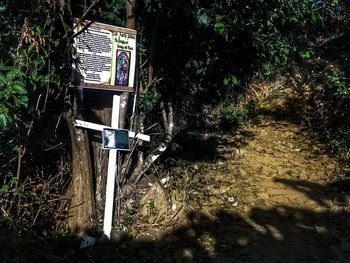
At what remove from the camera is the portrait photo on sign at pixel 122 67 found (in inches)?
174

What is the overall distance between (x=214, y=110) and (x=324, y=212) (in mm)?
3595

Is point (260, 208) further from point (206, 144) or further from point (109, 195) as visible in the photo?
point (206, 144)

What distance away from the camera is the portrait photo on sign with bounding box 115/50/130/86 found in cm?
441

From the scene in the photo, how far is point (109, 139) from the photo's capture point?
14.5 ft

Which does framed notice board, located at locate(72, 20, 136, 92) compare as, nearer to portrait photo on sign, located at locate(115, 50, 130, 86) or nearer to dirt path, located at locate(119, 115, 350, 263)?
portrait photo on sign, located at locate(115, 50, 130, 86)

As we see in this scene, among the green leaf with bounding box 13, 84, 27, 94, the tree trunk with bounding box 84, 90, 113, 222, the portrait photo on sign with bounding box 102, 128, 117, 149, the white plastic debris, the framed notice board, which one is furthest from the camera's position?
the white plastic debris

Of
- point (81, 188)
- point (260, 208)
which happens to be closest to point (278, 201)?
point (260, 208)

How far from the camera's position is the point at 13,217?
416 centimetres

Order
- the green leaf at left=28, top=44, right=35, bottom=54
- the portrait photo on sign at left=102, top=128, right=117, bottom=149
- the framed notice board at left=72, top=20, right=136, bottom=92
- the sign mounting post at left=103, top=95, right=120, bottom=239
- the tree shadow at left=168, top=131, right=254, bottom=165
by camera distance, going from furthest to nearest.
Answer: the tree shadow at left=168, top=131, right=254, bottom=165 → the sign mounting post at left=103, top=95, right=120, bottom=239 → the portrait photo on sign at left=102, top=128, right=117, bottom=149 → the framed notice board at left=72, top=20, right=136, bottom=92 → the green leaf at left=28, top=44, right=35, bottom=54

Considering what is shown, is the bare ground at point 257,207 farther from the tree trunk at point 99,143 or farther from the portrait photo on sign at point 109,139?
the portrait photo on sign at point 109,139

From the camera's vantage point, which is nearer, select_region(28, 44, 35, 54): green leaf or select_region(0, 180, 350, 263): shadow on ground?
select_region(28, 44, 35, 54): green leaf

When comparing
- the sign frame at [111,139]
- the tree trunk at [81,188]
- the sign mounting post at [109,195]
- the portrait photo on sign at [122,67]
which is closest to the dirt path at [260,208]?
the sign mounting post at [109,195]

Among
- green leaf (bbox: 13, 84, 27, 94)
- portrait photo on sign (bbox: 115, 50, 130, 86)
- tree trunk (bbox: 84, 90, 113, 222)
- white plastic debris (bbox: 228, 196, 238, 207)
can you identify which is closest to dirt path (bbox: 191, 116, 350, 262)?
white plastic debris (bbox: 228, 196, 238, 207)

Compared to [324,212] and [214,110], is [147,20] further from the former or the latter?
[214,110]
